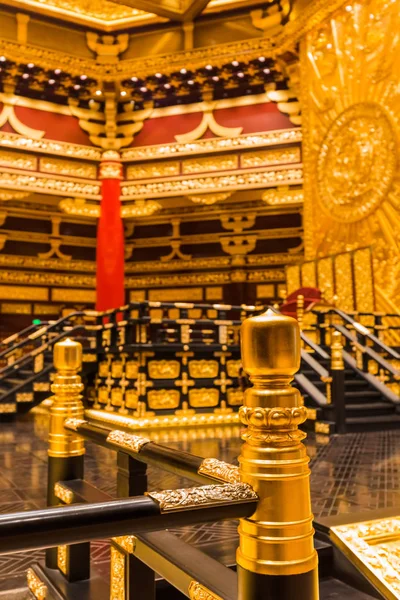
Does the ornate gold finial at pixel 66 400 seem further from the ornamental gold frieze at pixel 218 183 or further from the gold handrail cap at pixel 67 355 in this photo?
the ornamental gold frieze at pixel 218 183

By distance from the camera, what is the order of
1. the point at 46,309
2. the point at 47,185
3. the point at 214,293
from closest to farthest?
the point at 47,185 < the point at 46,309 < the point at 214,293

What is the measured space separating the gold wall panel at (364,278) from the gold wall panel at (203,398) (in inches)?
123

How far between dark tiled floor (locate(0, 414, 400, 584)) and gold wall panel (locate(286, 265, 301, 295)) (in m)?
5.25

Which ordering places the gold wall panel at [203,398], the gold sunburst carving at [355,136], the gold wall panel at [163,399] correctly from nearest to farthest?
the gold wall panel at [163,399]
the gold wall panel at [203,398]
the gold sunburst carving at [355,136]

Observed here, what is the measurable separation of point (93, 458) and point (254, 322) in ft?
13.4

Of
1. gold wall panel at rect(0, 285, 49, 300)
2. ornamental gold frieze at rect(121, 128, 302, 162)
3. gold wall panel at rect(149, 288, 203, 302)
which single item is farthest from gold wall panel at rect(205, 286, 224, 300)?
gold wall panel at rect(0, 285, 49, 300)

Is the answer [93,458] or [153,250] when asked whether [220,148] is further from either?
[93,458]

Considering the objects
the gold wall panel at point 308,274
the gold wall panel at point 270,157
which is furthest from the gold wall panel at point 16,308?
the gold wall panel at point 308,274

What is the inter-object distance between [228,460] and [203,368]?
137 inches

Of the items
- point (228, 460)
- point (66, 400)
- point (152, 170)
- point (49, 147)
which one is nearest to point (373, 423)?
point (228, 460)

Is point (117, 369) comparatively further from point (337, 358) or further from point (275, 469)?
point (275, 469)

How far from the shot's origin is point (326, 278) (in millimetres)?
10039

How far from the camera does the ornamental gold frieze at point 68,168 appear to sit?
11.3m

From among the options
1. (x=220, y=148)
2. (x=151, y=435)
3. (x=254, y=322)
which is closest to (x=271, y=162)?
(x=220, y=148)
